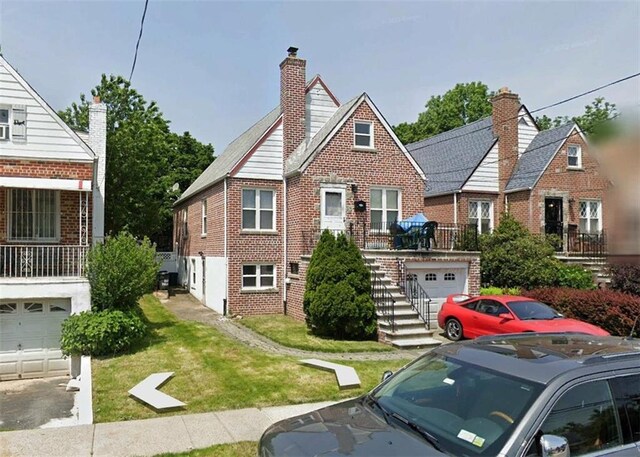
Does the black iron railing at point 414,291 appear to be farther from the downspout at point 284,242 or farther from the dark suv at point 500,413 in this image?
the dark suv at point 500,413

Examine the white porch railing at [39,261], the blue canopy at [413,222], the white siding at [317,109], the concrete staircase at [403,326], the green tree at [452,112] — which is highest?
the green tree at [452,112]

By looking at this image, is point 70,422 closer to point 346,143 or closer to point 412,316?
point 412,316

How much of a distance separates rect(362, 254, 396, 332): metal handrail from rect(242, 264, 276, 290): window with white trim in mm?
4769

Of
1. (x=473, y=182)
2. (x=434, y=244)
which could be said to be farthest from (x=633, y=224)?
(x=473, y=182)

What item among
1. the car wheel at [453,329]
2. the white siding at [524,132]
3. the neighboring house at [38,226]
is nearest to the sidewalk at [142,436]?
the neighboring house at [38,226]

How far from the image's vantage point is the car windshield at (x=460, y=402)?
363 centimetres

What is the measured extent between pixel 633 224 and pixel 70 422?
29.7 feet

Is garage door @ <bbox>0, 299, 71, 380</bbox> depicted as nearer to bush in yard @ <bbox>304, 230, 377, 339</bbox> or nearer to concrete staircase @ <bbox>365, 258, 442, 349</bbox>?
bush in yard @ <bbox>304, 230, 377, 339</bbox>

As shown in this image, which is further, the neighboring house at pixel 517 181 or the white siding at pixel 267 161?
the neighboring house at pixel 517 181

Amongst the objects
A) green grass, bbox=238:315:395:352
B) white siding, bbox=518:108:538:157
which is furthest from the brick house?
white siding, bbox=518:108:538:157

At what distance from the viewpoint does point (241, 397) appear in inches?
334

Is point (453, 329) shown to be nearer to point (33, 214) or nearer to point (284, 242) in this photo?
point (284, 242)

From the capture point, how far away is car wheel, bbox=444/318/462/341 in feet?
45.9

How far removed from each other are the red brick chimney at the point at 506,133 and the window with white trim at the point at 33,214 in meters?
18.7
